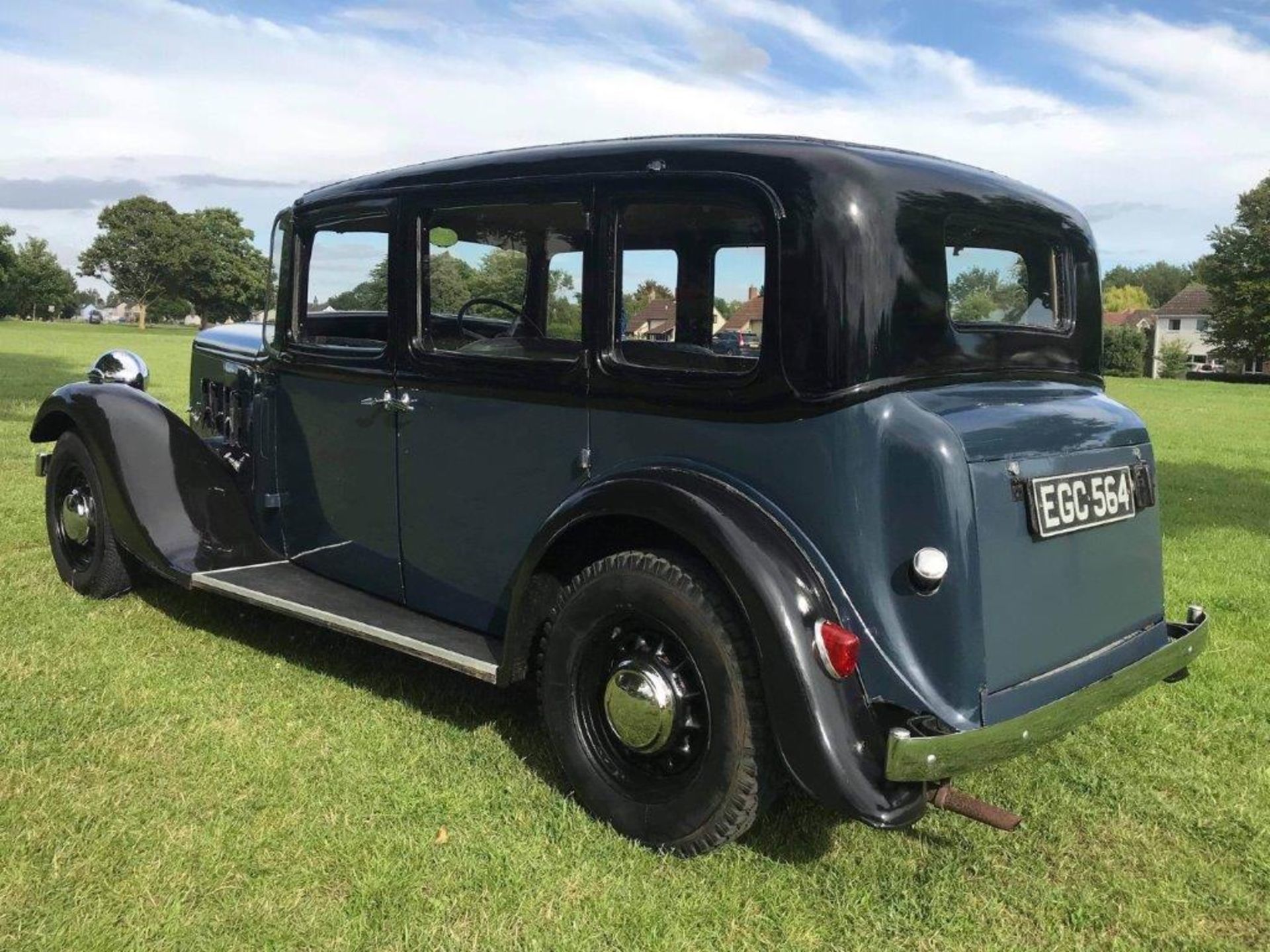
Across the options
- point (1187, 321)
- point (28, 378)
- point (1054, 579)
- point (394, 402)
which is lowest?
point (1054, 579)

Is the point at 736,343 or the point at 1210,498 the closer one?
the point at 736,343

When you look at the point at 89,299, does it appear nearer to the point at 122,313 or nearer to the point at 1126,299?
the point at 122,313

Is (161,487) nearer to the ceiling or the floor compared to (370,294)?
nearer to the floor

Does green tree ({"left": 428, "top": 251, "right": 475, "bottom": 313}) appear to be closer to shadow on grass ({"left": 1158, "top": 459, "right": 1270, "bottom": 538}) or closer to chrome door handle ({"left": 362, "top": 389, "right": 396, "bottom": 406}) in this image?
chrome door handle ({"left": 362, "top": 389, "right": 396, "bottom": 406})

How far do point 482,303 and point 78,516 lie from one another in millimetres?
2662

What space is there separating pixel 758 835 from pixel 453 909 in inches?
38.0

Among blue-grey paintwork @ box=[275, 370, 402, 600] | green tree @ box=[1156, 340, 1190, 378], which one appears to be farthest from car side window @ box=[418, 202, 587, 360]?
green tree @ box=[1156, 340, 1190, 378]

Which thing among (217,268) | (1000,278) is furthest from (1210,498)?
(217,268)

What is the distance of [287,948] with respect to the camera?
8.34 feet

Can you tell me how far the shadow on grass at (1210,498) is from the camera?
8188mm

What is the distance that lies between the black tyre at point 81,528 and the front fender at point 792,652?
3.33 m

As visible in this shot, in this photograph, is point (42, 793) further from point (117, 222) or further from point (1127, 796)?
point (117, 222)

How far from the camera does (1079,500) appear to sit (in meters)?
3.06

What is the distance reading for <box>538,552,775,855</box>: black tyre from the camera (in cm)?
279
